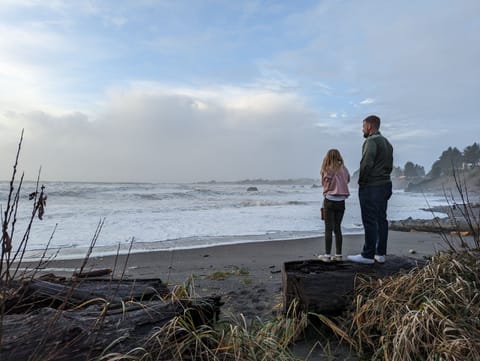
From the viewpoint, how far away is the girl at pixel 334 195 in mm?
5957

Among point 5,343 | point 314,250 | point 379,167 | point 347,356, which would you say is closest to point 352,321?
point 347,356

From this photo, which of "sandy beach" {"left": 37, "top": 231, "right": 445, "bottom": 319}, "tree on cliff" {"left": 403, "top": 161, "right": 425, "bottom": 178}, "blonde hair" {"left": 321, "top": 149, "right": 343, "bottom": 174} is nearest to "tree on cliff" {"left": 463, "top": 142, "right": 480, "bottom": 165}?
"tree on cliff" {"left": 403, "top": 161, "right": 425, "bottom": 178}

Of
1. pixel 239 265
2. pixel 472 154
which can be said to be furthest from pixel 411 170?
pixel 239 265

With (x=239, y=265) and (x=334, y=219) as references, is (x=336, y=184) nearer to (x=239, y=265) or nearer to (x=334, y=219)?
(x=334, y=219)

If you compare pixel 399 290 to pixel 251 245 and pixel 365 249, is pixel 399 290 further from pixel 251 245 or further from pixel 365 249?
pixel 251 245

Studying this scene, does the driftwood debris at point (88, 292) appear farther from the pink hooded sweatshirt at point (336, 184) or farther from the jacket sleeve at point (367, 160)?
the pink hooded sweatshirt at point (336, 184)

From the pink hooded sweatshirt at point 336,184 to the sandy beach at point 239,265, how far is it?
1.50 meters

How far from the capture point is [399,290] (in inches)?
141

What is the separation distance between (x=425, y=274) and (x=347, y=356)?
1.07m

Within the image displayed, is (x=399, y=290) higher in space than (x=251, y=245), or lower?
higher

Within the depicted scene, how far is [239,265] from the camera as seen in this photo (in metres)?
7.73

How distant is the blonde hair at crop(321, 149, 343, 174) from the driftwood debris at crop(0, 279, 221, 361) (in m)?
3.46

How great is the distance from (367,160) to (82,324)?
3.80 m

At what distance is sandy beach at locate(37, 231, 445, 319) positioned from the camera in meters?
5.10
